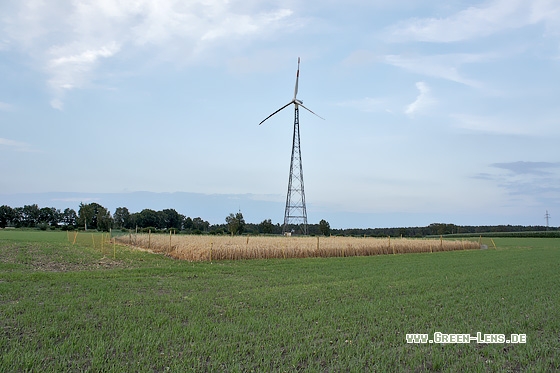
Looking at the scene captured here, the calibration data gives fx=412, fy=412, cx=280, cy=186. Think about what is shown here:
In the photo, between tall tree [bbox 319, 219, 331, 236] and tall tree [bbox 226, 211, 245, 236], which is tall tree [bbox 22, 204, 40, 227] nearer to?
tall tree [bbox 226, 211, 245, 236]

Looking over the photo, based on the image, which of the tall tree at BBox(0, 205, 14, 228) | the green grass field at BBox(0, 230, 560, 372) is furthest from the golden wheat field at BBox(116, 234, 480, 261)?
the tall tree at BBox(0, 205, 14, 228)

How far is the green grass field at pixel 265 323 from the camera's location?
253 inches

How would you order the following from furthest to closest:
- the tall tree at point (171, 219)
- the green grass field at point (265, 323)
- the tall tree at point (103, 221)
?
the tall tree at point (171, 219)
the tall tree at point (103, 221)
the green grass field at point (265, 323)

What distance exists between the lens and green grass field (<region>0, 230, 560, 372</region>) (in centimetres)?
642

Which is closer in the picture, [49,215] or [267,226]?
[267,226]

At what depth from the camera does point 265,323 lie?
28.7ft

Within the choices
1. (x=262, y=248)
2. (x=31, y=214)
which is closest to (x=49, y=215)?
(x=31, y=214)

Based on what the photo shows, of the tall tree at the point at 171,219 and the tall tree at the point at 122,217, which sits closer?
the tall tree at the point at 171,219

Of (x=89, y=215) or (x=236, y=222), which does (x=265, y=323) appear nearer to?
(x=236, y=222)

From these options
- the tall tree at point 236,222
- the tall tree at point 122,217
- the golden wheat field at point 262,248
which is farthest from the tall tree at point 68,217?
the golden wheat field at point 262,248

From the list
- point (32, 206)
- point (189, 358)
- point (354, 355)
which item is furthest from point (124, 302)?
point (32, 206)

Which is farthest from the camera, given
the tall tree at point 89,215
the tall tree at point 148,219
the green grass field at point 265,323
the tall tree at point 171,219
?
the tall tree at point 171,219

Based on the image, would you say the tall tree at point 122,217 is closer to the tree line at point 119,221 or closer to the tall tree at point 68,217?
the tree line at point 119,221

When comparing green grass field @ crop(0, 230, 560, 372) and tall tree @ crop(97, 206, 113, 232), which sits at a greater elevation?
tall tree @ crop(97, 206, 113, 232)
